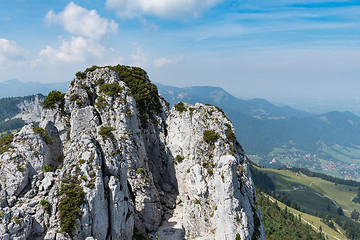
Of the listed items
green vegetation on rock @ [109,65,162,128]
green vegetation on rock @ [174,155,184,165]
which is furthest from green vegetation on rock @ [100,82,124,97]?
green vegetation on rock @ [174,155,184,165]

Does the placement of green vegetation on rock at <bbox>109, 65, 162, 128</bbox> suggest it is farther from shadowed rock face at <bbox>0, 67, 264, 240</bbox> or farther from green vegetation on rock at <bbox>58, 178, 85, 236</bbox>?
green vegetation on rock at <bbox>58, 178, 85, 236</bbox>

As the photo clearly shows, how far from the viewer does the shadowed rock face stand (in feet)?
99.4

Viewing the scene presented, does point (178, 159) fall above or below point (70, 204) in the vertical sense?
below

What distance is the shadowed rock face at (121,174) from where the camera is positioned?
30297 mm

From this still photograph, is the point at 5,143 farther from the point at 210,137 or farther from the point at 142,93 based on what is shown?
the point at 210,137

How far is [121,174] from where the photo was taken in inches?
1468

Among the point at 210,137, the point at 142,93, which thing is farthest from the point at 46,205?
the point at 142,93

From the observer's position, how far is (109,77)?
60625 millimetres

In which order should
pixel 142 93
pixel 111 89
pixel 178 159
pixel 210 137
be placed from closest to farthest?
pixel 210 137, pixel 111 89, pixel 178 159, pixel 142 93

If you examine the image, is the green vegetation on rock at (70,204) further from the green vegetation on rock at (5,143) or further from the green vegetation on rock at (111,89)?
the green vegetation on rock at (111,89)

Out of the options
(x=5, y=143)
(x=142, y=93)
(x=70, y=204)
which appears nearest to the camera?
(x=70, y=204)

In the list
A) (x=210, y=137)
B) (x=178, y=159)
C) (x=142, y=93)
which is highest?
(x=142, y=93)

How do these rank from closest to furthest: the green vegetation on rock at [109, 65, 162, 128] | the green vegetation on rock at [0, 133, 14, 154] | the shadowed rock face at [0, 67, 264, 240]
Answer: the shadowed rock face at [0, 67, 264, 240] < the green vegetation on rock at [0, 133, 14, 154] < the green vegetation on rock at [109, 65, 162, 128]

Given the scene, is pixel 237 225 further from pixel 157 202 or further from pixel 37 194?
pixel 37 194
